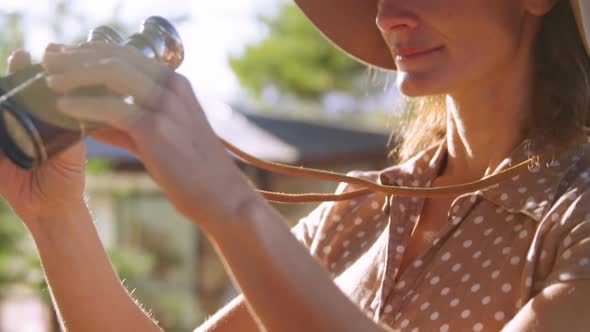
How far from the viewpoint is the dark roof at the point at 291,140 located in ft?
20.9

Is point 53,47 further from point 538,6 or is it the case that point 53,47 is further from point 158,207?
point 158,207

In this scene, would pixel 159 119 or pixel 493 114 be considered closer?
pixel 159 119

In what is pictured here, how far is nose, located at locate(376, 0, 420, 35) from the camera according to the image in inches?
48.3

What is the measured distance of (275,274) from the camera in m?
0.80

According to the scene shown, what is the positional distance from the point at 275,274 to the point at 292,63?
17804 millimetres

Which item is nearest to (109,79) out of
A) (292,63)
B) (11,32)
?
(11,32)

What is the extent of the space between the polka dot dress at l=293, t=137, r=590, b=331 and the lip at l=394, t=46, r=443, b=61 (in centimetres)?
19

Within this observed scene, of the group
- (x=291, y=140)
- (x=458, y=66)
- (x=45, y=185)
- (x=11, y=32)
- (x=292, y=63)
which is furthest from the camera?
(x=292, y=63)

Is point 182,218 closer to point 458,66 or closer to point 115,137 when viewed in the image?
point 458,66

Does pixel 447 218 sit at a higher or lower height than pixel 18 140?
lower

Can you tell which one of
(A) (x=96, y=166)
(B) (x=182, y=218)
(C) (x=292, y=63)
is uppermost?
(A) (x=96, y=166)

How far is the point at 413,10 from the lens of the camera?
1.23 m

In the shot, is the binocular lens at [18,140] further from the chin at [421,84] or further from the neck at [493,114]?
the neck at [493,114]

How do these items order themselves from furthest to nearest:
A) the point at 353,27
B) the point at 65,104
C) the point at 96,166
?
the point at 96,166, the point at 353,27, the point at 65,104
